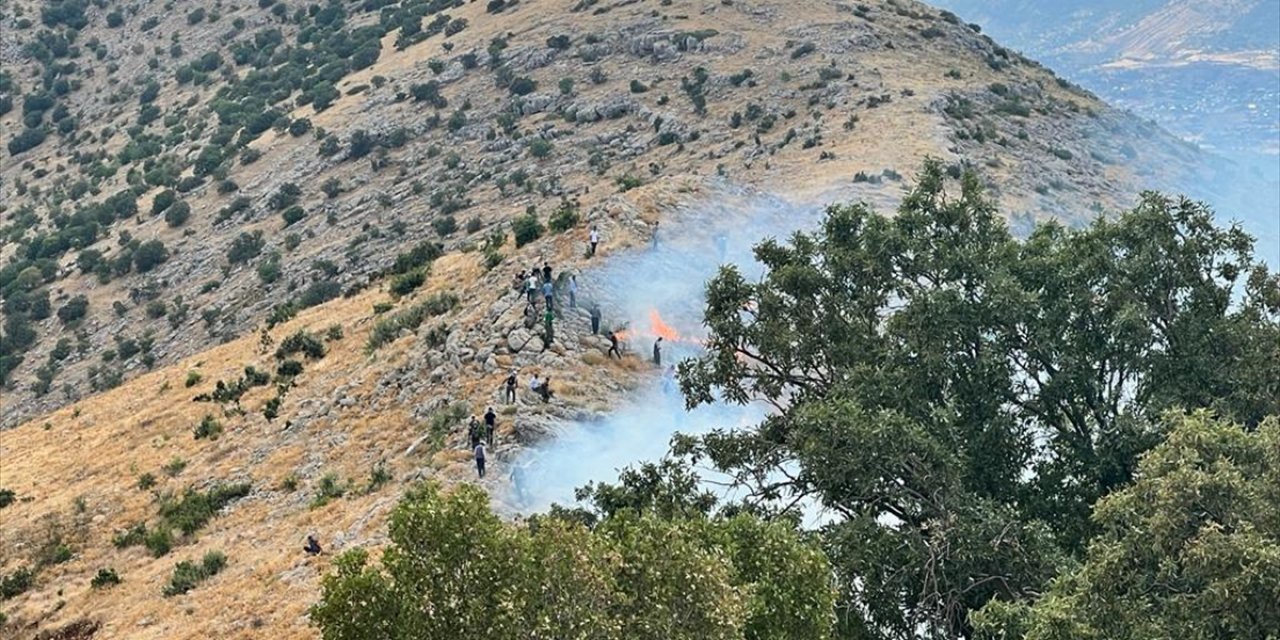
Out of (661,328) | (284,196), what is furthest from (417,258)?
(284,196)

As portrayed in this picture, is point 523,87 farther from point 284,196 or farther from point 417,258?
point 417,258

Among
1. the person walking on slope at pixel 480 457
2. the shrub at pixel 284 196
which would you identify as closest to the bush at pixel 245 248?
the shrub at pixel 284 196

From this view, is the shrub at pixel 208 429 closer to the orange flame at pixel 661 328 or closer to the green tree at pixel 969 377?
the orange flame at pixel 661 328

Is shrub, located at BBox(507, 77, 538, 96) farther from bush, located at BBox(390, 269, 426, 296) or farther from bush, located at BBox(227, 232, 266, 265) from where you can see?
bush, located at BBox(390, 269, 426, 296)

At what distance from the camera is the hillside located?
85.5 ft

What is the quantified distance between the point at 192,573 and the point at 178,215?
1740 inches

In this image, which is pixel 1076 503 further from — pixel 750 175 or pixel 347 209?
pixel 347 209

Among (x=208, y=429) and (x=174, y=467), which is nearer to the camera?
(x=174, y=467)

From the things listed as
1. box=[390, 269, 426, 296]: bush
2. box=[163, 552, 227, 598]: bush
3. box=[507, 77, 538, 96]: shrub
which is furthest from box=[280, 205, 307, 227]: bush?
box=[163, 552, 227, 598]: bush

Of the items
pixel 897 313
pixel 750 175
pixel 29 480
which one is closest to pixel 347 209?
pixel 750 175

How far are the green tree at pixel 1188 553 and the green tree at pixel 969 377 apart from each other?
2.95m

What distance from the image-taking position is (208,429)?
31.3m

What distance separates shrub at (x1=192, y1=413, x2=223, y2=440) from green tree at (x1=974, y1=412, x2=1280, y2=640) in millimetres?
24239

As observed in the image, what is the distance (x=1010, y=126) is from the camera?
57.4 m
